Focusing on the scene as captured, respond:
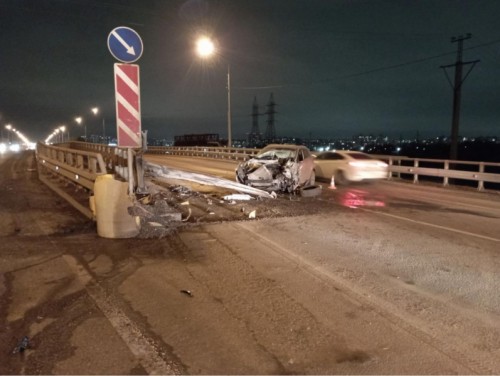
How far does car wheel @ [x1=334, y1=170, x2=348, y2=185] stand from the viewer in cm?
1770

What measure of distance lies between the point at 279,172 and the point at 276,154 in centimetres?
158

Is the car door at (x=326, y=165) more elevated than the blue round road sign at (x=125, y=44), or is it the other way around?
the blue round road sign at (x=125, y=44)

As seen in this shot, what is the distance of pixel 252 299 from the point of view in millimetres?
4879

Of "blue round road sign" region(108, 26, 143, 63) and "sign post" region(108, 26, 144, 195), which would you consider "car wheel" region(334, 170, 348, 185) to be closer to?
"sign post" region(108, 26, 144, 195)

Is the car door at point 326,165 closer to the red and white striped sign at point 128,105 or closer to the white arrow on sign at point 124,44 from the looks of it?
the red and white striped sign at point 128,105

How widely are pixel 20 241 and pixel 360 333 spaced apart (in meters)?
5.90

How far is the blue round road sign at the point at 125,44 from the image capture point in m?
7.62

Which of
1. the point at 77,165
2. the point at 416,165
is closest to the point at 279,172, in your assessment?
the point at 77,165

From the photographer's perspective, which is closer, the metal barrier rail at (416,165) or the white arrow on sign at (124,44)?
the white arrow on sign at (124,44)

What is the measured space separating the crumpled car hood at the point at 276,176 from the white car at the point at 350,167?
465cm

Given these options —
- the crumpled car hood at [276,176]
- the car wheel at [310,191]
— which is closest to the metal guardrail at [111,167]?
the crumpled car hood at [276,176]

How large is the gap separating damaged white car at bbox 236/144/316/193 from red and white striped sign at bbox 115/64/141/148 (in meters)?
6.10

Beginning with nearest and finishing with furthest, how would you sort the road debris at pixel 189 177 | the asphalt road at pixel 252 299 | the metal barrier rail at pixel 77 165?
the asphalt road at pixel 252 299
the metal barrier rail at pixel 77 165
the road debris at pixel 189 177

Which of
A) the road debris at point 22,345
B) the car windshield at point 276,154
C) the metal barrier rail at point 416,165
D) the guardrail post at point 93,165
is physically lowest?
the road debris at point 22,345
